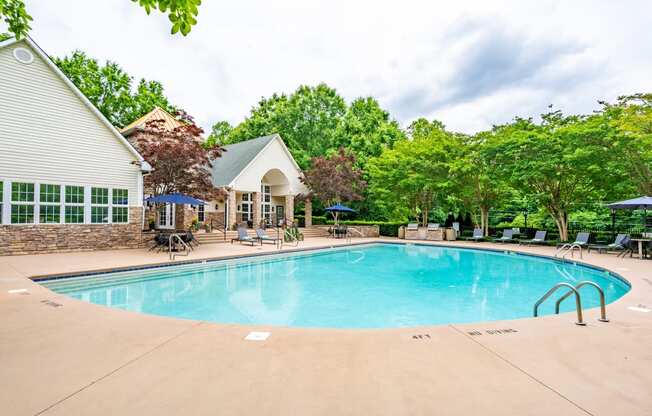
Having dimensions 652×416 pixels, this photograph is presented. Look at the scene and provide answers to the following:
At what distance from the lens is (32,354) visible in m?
3.59

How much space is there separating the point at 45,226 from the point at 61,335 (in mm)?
11240

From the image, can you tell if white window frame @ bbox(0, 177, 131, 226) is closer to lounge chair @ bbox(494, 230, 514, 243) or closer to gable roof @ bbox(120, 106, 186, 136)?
gable roof @ bbox(120, 106, 186, 136)

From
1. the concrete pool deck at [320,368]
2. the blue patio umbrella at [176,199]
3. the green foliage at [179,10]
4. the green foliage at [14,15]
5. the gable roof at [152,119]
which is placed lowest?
the concrete pool deck at [320,368]

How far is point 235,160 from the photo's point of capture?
2441 centimetres

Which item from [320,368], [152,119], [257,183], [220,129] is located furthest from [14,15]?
[220,129]

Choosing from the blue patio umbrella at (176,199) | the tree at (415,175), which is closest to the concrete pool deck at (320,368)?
the blue patio umbrella at (176,199)

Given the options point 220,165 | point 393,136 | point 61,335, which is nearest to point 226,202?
point 220,165

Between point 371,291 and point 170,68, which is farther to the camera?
point 170,68

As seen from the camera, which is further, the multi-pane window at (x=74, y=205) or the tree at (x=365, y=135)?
the tree at (x=365, y=135)

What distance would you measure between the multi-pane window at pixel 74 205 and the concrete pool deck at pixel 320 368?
977cm

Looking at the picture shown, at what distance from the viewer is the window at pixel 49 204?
1268cm

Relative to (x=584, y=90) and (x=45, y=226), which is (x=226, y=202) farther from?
(x=584, y=90)

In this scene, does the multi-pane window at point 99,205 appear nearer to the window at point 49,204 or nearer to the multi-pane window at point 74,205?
the multi-pane window at point 74,205

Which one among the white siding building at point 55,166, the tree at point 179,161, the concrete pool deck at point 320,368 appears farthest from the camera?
the tree at point 179,161
